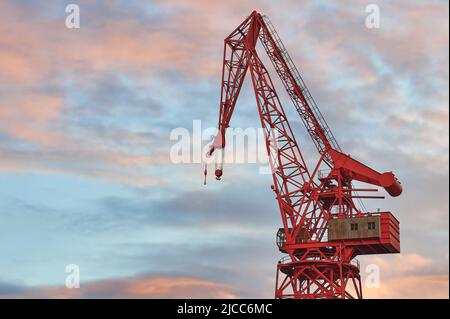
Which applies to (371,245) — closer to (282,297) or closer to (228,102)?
(282,297)

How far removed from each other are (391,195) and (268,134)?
66.9 feet

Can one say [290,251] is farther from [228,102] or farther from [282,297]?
[228,102]

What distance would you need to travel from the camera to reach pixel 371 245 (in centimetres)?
12125

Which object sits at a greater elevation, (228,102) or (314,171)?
(228,102)
